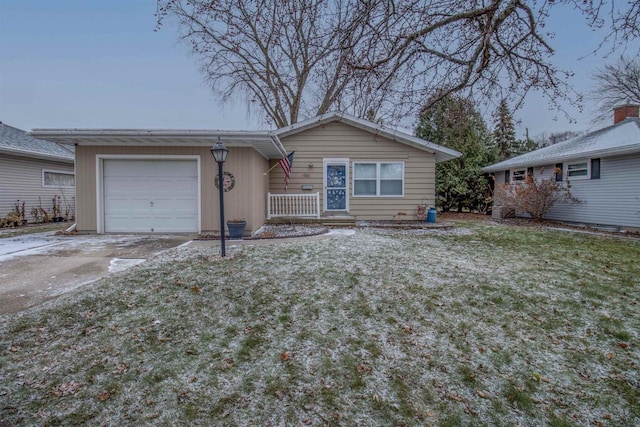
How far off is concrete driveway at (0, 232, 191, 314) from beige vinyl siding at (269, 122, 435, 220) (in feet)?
16.9

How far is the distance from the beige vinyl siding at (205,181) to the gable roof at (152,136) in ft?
0.75

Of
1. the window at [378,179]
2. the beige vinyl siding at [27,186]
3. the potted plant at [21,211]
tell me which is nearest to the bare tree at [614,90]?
the window at [378,179]

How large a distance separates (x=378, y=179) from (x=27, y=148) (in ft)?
41.7

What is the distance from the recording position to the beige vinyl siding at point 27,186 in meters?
11.7

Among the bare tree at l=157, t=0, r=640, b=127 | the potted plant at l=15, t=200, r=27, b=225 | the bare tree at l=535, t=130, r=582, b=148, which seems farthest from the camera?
the bare tree at l=535, t=130, r=582, b=148

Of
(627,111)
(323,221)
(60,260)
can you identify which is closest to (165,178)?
(60,260)

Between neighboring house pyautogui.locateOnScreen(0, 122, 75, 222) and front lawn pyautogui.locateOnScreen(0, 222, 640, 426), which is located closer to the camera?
front lawn pyautogui.locateOnScreen(0, 222, 640, 426)

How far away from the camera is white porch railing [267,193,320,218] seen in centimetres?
1140

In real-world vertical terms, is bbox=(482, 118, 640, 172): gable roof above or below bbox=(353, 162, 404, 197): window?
above

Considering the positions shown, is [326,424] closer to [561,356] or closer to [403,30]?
[561,356]

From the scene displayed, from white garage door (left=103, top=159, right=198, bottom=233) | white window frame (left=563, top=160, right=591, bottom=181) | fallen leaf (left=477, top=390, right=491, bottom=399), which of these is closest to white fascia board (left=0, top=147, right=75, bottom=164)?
white garage door (left=103, top=159, right=198, bottom=233)

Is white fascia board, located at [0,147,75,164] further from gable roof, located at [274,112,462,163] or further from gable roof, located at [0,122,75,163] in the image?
gable roof, located at [274,112,462,163]

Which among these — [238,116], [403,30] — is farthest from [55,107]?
[403,30]

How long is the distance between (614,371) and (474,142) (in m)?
15.5
